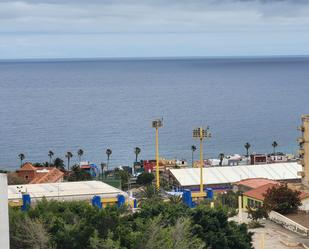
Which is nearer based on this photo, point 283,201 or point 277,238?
point 277,238

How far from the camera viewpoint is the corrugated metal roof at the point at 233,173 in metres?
61.7

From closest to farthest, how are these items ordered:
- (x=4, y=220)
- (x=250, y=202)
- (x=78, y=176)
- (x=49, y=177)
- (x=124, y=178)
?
(x=4, y=220) < (x=250, y=202) < (x=49, y=177) < (x=78, y=176) < (x=124, y=178)

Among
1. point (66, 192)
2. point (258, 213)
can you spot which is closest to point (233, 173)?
point (66, 192)

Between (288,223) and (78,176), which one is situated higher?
(78,176)

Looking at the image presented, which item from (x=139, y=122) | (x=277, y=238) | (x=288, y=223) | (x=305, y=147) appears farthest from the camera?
(x=139, y=122)

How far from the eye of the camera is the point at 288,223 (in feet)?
118

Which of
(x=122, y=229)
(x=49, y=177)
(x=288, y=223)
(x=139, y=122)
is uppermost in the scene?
(x=139, y=122)

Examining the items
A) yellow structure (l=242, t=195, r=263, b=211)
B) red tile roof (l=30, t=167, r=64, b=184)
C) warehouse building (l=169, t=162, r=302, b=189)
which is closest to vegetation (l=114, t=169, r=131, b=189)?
warehouse building (l=169, t=162, r=302, b=189)

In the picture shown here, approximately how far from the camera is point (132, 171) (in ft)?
242

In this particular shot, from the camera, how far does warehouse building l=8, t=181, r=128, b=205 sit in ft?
139

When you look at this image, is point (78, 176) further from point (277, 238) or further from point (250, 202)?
point (277, 238)

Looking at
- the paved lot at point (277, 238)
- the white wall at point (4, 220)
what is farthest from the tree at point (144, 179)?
the white wall at point (4, 220)

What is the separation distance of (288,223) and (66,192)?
14652mm

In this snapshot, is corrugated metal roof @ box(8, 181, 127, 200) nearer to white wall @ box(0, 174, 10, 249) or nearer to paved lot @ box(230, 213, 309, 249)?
paved lot @ box(230, 213, 309, 249)
